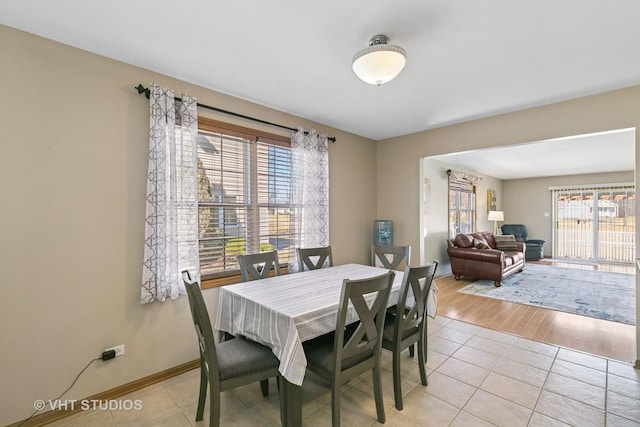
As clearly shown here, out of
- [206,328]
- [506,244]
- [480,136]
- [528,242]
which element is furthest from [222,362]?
[528,242]

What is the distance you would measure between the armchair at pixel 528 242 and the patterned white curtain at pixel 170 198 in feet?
29.1

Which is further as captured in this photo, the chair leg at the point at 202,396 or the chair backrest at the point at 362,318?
the chair leg at the point at 202,396

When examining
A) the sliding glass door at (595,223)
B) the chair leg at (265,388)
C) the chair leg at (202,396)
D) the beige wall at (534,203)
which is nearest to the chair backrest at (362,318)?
the chair leg at (265,388)

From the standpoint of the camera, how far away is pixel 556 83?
259 centimetres

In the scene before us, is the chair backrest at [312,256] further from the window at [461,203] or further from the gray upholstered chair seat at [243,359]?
the window at [461,203]

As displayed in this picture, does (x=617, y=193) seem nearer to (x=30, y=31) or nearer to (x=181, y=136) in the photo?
(x=181, y=136)

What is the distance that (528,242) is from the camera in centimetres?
816

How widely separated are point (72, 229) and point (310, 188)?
7.49ft

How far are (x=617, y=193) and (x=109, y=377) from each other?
36.4ft

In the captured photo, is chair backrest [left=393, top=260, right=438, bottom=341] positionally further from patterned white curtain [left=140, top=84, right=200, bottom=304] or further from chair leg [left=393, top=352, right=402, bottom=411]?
patterned white curtain [left=140, top=84, right=200, bottom=304]

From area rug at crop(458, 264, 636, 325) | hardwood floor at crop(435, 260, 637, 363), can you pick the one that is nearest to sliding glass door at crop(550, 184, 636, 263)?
area rug at crop(458, 264, 636, 325)

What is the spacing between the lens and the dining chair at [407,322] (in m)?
1.98

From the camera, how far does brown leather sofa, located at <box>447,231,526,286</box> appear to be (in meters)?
5.20

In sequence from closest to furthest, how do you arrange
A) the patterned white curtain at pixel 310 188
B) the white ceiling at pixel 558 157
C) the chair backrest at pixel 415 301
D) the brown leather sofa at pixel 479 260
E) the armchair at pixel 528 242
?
the chair backrest at pixel 415 301
the patterned white curtain at pixel 310 188
the white ceiling at pixel 558 157
the brown leather sofa at pixel 479 260
the armchair at pixel 528 242
